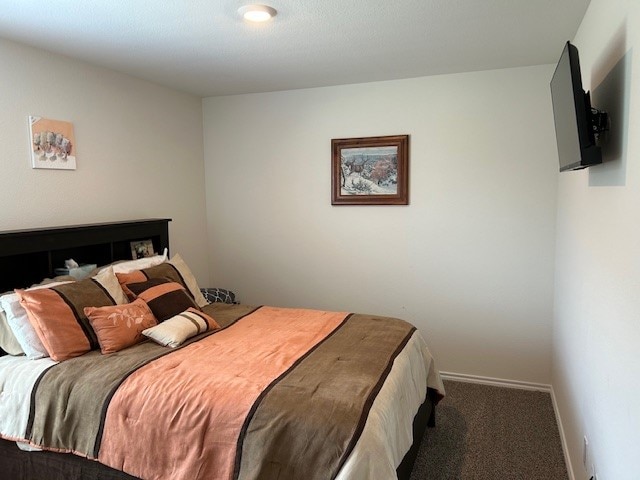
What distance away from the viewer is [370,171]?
3.77m

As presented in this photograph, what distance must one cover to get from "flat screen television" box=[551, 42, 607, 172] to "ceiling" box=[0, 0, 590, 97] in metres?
0.67

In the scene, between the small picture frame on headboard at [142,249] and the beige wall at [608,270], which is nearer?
the beige wall at [608,270]

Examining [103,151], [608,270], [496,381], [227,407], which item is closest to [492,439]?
[496,381]

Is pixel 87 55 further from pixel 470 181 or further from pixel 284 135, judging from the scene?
pixel 470 181

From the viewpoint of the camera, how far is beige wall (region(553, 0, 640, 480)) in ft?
4.63

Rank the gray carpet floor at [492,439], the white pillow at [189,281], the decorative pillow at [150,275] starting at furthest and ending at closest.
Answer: the white pillow at [189,281], the decorative pillow at [150,275], the gray carpet floor at [492,439]

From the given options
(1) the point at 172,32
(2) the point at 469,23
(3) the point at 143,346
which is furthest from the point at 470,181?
(3) the point at 143,346

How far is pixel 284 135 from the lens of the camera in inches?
160

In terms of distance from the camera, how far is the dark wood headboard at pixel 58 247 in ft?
8.30

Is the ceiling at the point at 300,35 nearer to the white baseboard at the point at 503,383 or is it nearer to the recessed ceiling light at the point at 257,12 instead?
the recessed ceiling light at the point at 257,12

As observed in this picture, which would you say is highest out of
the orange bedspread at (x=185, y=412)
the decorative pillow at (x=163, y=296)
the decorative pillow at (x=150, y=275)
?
the decorative pillow at (x=150, y=275)

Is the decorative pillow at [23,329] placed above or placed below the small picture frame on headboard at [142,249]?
below

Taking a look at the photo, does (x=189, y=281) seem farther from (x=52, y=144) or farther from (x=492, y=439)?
(x=492, y=439)

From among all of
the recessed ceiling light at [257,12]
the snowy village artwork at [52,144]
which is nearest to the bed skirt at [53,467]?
the snowy village artwork at [52,144]
